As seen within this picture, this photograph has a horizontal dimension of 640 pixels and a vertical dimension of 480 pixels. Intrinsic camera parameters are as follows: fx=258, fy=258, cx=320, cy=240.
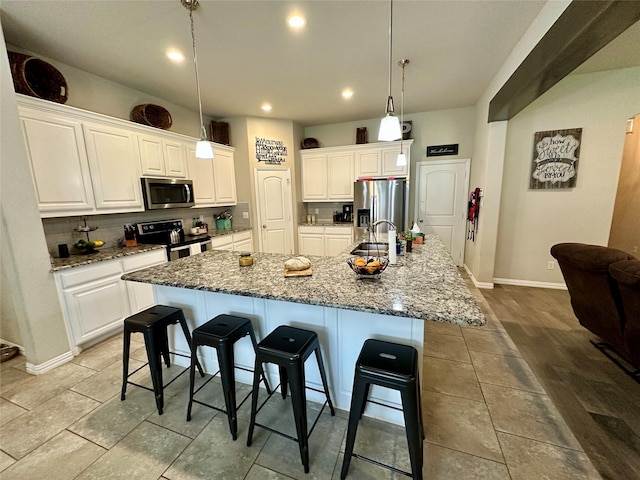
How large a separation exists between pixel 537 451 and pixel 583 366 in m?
1.18

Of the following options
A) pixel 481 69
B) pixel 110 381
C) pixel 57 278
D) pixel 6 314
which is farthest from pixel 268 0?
pixel 6 314

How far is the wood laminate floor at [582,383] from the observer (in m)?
1.42

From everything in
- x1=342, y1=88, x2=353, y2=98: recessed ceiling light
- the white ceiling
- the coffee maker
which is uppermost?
x1=342, y1=88, x2=353, y2=98: recessed ceiling light

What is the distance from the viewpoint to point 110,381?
207 cm

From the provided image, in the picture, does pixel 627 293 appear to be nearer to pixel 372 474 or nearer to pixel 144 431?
pixel 372 474

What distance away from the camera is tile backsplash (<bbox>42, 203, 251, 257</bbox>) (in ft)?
8.61

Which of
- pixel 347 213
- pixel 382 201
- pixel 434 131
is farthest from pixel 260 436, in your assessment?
pixel 434 131

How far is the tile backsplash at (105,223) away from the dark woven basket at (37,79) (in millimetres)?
1158

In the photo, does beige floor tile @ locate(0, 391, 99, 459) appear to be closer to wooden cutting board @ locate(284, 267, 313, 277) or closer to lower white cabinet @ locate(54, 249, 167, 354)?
lower white cabinet @ locate(54, 249, 167, 354)

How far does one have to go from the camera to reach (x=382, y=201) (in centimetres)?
441

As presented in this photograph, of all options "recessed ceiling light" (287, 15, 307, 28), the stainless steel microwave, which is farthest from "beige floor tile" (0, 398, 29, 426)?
"recessed ceiling light" (287, 15, 307, 28)

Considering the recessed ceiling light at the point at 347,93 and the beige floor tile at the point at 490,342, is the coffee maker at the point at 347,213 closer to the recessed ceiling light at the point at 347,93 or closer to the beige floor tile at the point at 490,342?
the recessed ceiling light at the point at 347,93

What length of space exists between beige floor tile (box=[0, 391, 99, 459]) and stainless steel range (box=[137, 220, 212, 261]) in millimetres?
1670

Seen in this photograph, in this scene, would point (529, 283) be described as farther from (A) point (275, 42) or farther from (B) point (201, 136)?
(B) point (201, 136)
